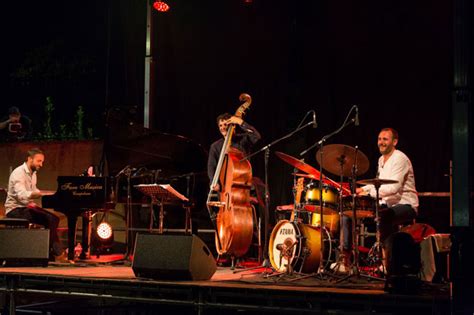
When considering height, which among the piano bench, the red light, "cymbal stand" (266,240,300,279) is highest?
the red light

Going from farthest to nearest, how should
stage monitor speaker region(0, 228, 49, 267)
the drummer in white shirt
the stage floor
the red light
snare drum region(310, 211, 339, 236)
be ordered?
the red light, snare drum region(310, 211, 339, 236), stage monitor speaker region(0, 228, 49, 267), the drummer in white shirt, the stage floor

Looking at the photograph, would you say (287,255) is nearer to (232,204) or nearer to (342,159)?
(232,204)

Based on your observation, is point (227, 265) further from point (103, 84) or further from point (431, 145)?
point (103, 84)

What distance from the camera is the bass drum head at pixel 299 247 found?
6.59 m

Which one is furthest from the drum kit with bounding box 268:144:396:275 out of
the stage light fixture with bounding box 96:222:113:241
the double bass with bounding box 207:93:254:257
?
the stage light fixture with bounding box 96:222:113:241

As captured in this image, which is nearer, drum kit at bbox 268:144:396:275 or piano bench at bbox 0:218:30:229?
drum kit at bbox 268:144:396:275

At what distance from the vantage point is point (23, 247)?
6969mm

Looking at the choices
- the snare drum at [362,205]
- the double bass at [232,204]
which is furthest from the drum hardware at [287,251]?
the snare drum at [362,205]

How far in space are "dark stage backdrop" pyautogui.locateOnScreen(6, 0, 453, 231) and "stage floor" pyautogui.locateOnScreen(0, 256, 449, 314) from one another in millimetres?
2474

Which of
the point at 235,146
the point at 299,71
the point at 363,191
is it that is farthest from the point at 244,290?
the point at 299,71

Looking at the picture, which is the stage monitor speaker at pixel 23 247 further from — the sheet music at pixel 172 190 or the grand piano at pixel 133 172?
the sheet music at pixel 172 190

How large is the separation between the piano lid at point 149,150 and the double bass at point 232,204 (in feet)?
3.97

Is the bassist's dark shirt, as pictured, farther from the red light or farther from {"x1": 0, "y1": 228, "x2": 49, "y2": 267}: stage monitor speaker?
the red light

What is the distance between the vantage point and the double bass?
7066 millimetres
